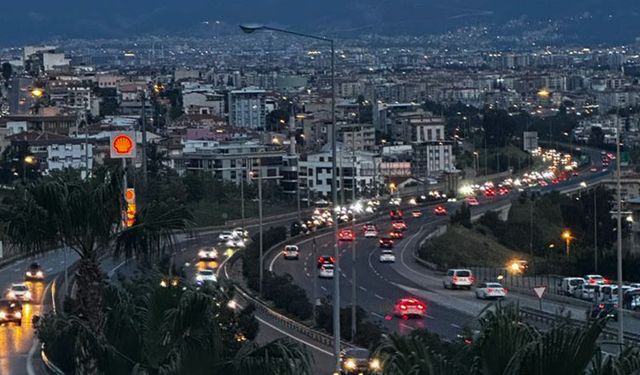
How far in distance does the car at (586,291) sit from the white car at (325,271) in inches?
310

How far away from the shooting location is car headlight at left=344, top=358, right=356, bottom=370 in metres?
18.8

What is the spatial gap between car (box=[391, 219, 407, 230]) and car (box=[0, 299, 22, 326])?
30838 mm

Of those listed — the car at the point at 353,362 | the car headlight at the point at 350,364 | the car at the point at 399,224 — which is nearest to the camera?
the car at the point at 353,362

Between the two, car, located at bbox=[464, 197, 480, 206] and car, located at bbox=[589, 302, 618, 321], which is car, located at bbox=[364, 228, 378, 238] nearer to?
car, located at bbox=[464, 197, 480, 206]

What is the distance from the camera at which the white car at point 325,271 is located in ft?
138

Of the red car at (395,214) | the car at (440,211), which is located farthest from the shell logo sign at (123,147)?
the car at (440,211)

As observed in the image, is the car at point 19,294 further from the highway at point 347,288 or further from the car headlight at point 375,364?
the car headlight at point 375,364

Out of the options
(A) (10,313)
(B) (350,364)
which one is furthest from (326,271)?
(B) (350,364)

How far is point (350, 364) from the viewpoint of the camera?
19.0m

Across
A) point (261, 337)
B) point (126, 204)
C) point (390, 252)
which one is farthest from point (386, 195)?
point (126, 204)

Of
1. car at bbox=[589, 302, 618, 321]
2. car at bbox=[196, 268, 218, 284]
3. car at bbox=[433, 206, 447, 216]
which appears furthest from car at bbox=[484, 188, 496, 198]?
car at bbox=[589, 302, 618, 321]

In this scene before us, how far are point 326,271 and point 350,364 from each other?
2342 cm

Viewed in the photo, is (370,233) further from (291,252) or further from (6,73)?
(6,73)

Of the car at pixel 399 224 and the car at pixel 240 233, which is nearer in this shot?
the car at pixel 240 233
